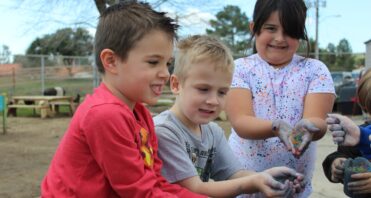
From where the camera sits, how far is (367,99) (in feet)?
7.04

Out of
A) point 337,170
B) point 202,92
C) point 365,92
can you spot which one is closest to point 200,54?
point 202,92

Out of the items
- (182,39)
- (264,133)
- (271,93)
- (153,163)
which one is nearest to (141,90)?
(153,163)

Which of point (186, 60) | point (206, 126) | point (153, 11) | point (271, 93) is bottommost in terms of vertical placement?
point (206, 126)

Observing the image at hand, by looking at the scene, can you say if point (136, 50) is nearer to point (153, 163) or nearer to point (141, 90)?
point (141, 90)

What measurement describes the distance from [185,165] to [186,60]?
40cm

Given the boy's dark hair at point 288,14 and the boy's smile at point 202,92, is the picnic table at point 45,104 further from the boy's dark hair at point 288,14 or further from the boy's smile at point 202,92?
the boy's smile at point 202,92

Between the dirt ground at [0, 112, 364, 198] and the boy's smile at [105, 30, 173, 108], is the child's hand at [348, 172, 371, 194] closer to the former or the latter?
the boy's smile at [105, 30, 173, 108]

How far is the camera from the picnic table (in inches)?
571

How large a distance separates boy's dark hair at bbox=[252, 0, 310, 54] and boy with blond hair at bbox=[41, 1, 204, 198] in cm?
56

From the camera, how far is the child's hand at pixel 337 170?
1948 millimetres

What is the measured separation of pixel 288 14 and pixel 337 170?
69cm

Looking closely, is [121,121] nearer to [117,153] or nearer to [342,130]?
[117,153]

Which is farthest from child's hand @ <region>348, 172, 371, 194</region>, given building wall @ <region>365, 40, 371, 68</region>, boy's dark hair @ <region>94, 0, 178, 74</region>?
building wall @ <region>365, 40, 371, 68</region>

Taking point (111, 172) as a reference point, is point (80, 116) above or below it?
above
